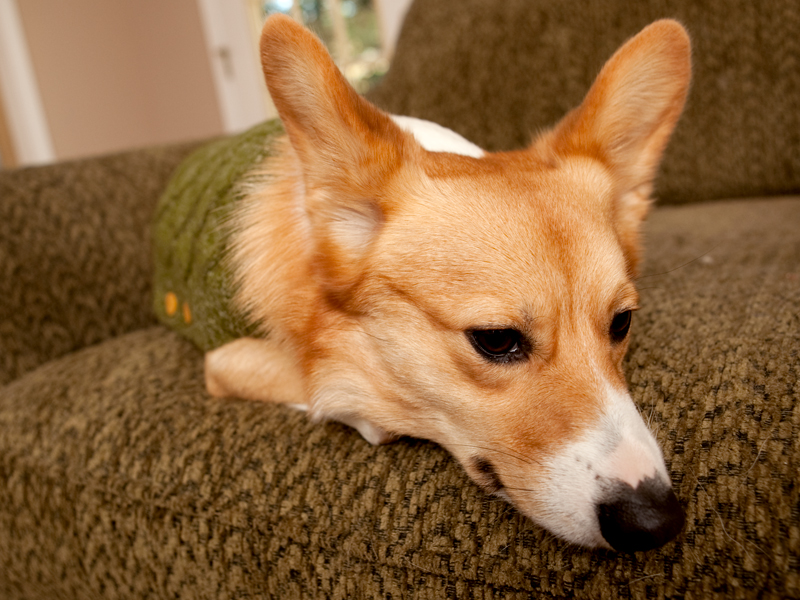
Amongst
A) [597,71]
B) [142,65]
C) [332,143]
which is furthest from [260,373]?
[142,65]

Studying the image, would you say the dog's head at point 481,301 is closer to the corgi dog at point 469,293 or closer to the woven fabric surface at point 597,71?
the corgi dog at point 469,293

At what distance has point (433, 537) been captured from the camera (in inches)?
30.2

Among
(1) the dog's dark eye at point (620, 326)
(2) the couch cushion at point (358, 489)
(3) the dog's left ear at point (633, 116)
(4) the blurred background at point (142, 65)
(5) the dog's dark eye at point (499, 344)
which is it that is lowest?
(2) the couch cushion at point (358, 489)

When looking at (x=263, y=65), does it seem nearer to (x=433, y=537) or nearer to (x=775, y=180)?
(x=433, y=537)

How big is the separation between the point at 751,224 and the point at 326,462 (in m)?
1.44

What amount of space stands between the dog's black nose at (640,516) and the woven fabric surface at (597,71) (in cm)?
155

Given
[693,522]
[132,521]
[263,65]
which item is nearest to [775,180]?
[693,522]

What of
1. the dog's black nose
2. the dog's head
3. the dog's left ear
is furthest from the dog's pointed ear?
the dog's black nose

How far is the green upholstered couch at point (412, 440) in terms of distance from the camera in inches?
27.5

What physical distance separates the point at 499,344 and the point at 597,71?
4.79 feet

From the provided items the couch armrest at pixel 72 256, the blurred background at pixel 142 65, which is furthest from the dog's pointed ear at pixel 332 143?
the blurred background at pixel 142 65

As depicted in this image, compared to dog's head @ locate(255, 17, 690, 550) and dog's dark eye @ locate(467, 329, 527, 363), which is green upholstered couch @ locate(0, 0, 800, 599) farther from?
dog's dark eye @ locate(467, 329, 527, 363)

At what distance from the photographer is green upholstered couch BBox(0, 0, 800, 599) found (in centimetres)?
70

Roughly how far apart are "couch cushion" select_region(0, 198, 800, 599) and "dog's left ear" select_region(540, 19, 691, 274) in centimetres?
23
